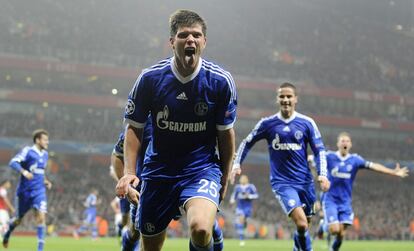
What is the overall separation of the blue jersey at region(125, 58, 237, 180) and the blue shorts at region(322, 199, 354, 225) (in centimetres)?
741

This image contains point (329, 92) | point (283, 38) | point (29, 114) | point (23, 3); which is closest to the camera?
point (29, 114)

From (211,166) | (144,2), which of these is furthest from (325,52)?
(211,166)

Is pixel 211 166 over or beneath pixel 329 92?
beneath

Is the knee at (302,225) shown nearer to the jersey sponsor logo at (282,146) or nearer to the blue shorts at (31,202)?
the jersey sponsor logo at (282,146)

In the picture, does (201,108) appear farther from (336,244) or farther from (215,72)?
(336,244)

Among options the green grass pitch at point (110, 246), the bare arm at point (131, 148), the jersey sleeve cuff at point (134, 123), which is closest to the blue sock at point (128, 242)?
the bare arm at point (131, 148)

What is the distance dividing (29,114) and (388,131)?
30.5 meters

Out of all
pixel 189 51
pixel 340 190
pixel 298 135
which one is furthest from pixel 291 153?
pixel 189 51

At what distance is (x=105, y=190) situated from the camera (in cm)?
4203

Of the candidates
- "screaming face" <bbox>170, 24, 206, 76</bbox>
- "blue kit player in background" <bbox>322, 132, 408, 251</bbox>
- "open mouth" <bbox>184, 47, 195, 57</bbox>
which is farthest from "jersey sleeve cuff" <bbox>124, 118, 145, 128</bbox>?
"blue kit player in background" <bbox>322, 132, 408, 251</bbox>

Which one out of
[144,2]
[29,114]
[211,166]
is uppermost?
[144,2]

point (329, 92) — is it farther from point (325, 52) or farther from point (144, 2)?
point (144, 2)

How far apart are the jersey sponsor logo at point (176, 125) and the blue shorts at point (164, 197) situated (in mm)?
400

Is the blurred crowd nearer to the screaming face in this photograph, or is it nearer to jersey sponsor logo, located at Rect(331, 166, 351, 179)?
jersey sponsor logo, located at Rect(331, 166, 351, 179)
